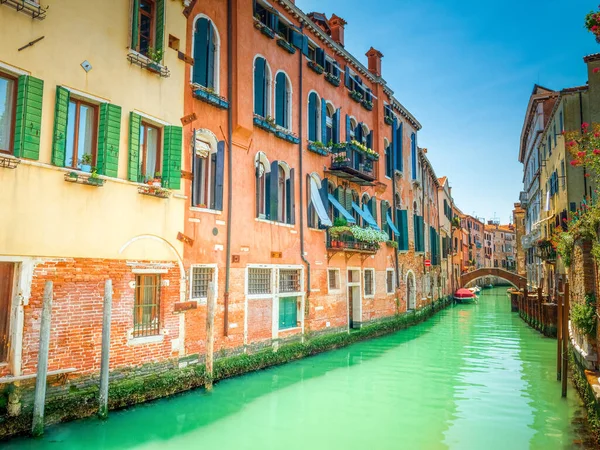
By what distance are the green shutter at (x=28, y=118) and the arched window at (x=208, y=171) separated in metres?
3.41

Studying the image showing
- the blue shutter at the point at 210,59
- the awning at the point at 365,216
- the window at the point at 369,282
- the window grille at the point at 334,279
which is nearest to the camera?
the blue shutter at the point at 210,59

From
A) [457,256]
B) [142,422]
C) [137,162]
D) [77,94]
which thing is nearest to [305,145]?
[137,162]

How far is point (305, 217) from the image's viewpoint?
1323 cm

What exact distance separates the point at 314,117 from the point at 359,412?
29.6 ft

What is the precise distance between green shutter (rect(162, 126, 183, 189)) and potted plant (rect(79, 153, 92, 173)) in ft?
4.86

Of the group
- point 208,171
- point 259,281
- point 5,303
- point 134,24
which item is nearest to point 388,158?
point 259,281

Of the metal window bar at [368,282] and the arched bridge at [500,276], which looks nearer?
the metal window bar at [368,282]

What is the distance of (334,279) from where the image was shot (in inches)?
585

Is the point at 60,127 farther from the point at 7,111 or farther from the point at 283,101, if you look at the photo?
the point at 283,101

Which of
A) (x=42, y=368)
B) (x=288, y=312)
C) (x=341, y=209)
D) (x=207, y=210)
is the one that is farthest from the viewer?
(x=341, y=209)

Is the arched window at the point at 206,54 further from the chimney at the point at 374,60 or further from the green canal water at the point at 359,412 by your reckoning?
the chimney at the point at 374,60

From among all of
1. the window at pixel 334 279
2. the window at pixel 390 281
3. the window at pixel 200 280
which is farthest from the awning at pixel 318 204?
the window at pixel 390 281

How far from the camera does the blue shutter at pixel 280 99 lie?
41.5 feet

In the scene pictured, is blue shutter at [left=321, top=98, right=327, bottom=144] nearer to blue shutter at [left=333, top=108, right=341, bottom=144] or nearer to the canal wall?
blue shutter at [left=333, top=108, right=341, bottom=144]
